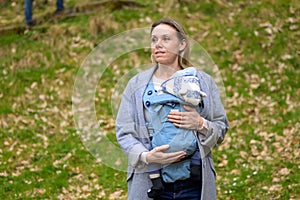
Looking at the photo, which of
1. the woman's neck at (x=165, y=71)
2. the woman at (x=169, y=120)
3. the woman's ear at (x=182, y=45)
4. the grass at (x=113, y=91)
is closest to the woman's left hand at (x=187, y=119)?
the woman at (x=169, y=120)

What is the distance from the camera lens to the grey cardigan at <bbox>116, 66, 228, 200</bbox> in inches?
121

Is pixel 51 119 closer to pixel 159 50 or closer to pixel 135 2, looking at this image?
pixel 135 2

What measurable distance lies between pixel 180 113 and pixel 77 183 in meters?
4.16

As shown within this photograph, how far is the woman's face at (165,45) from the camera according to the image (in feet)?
10.2

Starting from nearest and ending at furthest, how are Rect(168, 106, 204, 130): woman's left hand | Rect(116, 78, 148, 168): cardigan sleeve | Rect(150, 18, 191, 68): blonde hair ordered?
Rect(168, 106, 204, 130): woman's left hand
Rect(116, 78, 148, 168): cardigan sleeve
Rect(150, 18, 191, 68): blonde hair

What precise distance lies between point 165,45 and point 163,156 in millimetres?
623

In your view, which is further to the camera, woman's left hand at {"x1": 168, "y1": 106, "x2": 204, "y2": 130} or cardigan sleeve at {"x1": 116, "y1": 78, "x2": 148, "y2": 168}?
cardigan sleeve at {"x1": 116, "y1": 78, "x2": 148, "y2": 168}

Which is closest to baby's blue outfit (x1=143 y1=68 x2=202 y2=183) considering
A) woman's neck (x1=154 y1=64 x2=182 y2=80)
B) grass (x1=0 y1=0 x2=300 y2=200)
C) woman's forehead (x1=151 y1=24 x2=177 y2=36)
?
woman's neck (x1=154 y1=64 x2=182 y2=80)

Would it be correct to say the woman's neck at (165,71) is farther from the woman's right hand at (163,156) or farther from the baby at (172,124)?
the woman's right hand at (163,156)

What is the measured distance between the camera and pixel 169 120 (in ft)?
9.73

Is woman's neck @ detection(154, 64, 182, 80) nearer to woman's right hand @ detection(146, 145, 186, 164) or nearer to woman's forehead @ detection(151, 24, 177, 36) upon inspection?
woman's forehead @ detection(151, 24, 177, 36)

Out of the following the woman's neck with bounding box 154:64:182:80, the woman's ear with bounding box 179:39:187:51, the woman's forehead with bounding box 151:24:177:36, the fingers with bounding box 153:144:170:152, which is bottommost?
the fingers with bounding box 153:144:170:152

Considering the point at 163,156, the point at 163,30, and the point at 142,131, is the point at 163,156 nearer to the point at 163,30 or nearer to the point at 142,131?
the point at 142,131

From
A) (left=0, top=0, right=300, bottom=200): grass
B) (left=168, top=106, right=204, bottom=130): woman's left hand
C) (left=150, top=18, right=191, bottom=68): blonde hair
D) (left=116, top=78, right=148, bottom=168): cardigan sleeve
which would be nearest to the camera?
(left=168, top=106, right=204, bottom=130): woman's left hand
